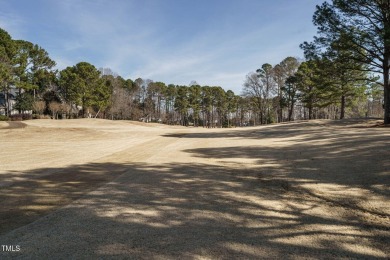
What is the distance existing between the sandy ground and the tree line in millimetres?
14269

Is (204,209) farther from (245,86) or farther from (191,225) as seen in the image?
(245,86)

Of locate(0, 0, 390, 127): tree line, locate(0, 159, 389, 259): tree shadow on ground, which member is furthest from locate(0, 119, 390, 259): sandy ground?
locate(0, 0, 390, 127): tree line

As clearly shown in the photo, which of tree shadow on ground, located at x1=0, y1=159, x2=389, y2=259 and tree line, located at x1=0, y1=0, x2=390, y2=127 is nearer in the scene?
tree shadow on ground, located at x1=0, y1=159, x2=389, y2=259

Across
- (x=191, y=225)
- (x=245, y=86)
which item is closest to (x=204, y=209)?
(x=191, y=225)

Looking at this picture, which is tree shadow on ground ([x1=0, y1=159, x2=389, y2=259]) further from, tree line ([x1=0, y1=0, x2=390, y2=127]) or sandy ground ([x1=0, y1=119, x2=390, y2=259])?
tree line ([x1=0, y1=0, x2=390, y2=127])

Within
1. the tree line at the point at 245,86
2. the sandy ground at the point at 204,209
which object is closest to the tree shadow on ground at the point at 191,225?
the sandy ground at the point at 204,209

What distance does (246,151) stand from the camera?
12742 millimetres

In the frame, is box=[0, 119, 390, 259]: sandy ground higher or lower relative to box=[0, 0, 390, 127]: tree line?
lower

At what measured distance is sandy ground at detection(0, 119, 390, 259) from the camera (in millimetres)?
3977

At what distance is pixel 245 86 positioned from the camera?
6225 cm

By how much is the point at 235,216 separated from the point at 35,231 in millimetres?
3655

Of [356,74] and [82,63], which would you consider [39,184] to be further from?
[82,63]

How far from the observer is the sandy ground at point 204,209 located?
398cm

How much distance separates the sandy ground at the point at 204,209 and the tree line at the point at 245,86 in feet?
46.8
